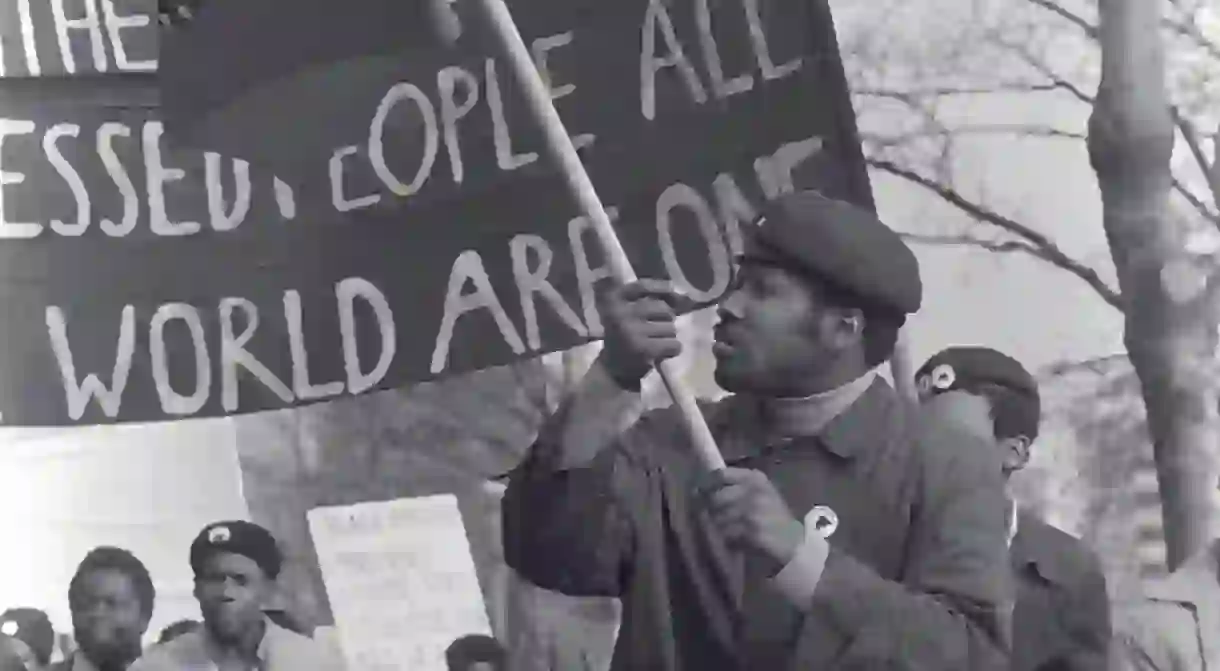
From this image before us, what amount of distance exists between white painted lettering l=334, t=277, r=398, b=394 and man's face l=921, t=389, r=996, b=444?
2.24ft

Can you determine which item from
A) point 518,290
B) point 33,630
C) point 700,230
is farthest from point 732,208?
point 33,630

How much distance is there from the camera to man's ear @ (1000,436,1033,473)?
6.20ft

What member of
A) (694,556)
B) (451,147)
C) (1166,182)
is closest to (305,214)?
(451,147)

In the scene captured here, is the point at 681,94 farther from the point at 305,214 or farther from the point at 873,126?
the point at 305,214

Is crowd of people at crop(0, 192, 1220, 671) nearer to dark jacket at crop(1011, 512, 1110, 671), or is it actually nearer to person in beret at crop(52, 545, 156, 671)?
dark jacket at crop(1011, 512, 1110, 671)

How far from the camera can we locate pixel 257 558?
1966mm

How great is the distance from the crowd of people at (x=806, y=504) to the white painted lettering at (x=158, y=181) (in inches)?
23.6

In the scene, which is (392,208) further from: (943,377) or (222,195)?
(943,377)

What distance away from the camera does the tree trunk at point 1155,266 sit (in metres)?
1.92

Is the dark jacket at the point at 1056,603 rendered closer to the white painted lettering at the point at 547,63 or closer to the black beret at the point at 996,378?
the black beret at the point at 996,378

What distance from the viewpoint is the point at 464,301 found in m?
2.01

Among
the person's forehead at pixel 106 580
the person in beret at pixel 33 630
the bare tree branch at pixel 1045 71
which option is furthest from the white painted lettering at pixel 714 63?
the person in beret at pixel 33 630

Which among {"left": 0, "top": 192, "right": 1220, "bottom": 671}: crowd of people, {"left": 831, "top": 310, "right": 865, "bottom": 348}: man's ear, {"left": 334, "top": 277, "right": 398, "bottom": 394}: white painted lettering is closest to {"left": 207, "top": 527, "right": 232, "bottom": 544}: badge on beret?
{"left": 334, "top": 277, "right": 398, "bottom": 394}: white painted lettering

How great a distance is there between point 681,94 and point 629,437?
0.48 meters
